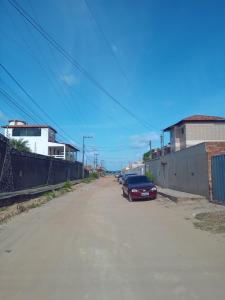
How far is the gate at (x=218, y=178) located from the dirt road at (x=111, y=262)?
5.34 meters

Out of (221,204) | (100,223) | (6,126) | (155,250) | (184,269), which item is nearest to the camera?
(184,269)

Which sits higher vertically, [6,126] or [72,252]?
[6,126]

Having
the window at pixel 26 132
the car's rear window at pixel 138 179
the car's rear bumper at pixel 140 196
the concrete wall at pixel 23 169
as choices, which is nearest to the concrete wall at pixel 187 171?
the car's rear bumper at pixel 140 196

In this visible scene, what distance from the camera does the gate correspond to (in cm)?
1831

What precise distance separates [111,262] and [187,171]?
19.0m

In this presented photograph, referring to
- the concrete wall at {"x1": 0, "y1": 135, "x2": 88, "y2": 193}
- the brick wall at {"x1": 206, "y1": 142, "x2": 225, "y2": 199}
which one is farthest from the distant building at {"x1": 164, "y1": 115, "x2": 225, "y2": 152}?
the brick wall at {"x1": 206, "y1": 142, "x2": 225, "y2": 199}

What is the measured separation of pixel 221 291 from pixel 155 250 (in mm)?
3220

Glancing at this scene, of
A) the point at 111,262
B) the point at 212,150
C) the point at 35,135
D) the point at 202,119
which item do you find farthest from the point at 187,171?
the point at 35,135

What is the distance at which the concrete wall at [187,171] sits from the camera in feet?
70.7

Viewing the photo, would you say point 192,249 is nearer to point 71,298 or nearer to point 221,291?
point 221,291

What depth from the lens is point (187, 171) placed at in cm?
2630

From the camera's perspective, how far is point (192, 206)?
19.1 metres

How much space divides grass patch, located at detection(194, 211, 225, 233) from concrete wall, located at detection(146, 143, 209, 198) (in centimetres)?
583

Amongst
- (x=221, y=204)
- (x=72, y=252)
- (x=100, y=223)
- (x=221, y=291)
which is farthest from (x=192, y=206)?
(x=221, y=291)
